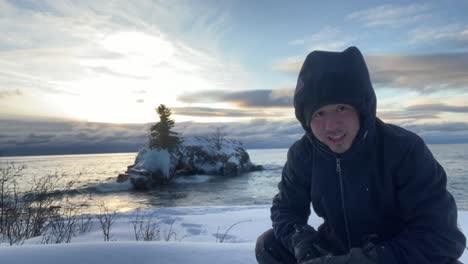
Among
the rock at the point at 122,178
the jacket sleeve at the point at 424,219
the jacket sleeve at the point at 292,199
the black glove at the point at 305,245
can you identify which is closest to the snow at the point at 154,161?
the rock at the point at 122,178

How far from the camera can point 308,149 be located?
90.8 inches

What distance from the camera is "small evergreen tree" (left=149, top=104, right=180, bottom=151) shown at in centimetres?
4703

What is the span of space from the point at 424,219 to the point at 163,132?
46472 mm

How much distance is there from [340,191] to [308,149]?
0.34m

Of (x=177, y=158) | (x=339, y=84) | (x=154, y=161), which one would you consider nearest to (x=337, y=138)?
(x=339, y=84)

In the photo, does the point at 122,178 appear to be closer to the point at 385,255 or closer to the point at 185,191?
the point at 185,191

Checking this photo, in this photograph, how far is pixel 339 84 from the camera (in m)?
1.90

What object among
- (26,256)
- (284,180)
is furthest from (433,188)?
(26,256)

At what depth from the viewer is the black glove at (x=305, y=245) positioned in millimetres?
2039

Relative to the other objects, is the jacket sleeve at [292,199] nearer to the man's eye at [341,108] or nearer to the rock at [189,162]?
the man's eye at [341,108]

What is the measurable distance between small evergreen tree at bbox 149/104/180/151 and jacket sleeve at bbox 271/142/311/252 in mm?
45254

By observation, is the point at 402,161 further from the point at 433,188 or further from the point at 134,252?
the point at 134,252

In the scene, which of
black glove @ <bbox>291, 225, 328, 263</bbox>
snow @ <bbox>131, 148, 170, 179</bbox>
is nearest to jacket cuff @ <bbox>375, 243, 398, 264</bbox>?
black glove @ <bbox>291, 225, 328, 263</bbox>

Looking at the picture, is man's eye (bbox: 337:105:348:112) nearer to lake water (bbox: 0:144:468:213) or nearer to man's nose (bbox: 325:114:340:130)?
man's nose (bbox: 325:114:340:130)
